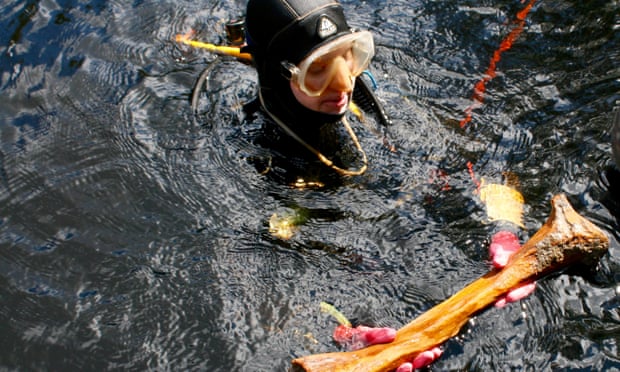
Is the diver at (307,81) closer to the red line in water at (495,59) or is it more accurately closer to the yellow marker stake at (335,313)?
the red line in water at (495,59)

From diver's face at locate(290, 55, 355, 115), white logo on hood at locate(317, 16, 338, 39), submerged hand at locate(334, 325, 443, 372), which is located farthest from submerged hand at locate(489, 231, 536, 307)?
white logo on hood at locate(317, 16, 338, 39)

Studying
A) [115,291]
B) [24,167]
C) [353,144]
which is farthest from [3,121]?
[353,144]

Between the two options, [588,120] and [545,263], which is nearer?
[545,263]

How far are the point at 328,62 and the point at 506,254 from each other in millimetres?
1561

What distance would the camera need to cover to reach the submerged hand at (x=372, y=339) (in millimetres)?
3164

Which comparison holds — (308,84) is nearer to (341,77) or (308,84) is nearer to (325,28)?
(341,77)

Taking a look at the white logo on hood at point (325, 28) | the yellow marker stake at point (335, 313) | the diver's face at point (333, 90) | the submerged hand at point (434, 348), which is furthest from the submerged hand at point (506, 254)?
the white logo on hood at point (325, 28)

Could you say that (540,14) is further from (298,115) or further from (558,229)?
(558,229)

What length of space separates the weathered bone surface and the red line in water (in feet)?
5.65

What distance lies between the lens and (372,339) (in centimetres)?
327

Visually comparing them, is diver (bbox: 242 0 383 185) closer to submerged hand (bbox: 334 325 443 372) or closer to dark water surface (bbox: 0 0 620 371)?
dark water surface (bbox: 0 0 620 371)

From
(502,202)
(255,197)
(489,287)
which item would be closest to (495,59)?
(502,202)

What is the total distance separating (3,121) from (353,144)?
8.68ft

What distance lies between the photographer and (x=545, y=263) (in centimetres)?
342
